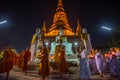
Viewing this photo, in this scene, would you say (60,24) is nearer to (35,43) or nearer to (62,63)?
(35,43)

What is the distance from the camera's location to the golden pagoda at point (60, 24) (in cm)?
6778

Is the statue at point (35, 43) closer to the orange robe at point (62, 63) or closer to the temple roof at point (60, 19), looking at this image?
the temple roof at point (60, 19)

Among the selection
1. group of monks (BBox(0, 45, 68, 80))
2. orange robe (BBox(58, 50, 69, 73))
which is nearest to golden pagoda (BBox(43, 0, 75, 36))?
group of monks (BBox(0, 45, 68, 80))

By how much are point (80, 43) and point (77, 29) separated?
23.9 ft

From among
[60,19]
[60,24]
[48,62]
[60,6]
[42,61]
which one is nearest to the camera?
[42,61]

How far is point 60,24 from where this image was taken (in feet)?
224

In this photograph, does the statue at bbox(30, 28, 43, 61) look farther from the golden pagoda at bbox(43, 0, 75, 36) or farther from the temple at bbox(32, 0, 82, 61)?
the golden pagoda at bbox(43, 0, 75, 36)

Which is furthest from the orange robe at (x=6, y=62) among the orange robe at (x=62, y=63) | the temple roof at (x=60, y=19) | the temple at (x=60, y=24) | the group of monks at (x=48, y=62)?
the temple roof at (x=60, y=19)

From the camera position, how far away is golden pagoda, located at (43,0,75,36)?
222 feet

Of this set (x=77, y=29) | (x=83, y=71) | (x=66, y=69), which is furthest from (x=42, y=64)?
(x=77, y=29)

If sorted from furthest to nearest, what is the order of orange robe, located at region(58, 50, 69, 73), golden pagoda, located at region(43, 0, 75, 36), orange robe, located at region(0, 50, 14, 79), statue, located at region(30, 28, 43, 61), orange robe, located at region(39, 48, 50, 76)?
golden pagoda, located at region(43, 0, 75, 36)
statue, located at region(30, 28, 43, 61)
orange robe, located at region(58, 50, 69, 73)
orange robe, located at region(0, 50, 14, 79)
orange robe, located at region(39, 48, 50, 76)

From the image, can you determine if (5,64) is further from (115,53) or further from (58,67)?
(115,53)

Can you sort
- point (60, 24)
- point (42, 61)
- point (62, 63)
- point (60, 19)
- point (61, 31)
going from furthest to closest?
point (60, 19)
point (60, 24)
point (61, 31)
point (62, 63)
point (42, 61)

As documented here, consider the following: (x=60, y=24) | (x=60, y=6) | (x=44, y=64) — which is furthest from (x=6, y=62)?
(x=60, y=6)
